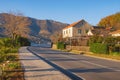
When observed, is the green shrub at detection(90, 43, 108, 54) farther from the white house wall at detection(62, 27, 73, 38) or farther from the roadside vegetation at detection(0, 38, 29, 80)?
the white house wall at detection(62, 27, 73, 38)

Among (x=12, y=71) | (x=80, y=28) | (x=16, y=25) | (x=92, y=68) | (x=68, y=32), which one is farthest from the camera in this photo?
(x=68, y=32)

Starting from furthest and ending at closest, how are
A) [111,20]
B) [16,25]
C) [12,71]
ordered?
[111,20], [16,25], [12,71]

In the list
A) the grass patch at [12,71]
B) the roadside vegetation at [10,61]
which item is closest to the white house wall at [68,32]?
the roadside vegetation at [10,61]

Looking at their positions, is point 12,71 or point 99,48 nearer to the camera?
point 12,71

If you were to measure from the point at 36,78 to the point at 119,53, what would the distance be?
2817cm

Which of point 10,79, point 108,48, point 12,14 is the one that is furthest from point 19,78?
point 12,14

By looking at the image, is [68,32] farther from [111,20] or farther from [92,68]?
[92,68]

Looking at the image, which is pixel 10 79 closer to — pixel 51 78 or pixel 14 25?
pixel 51 78

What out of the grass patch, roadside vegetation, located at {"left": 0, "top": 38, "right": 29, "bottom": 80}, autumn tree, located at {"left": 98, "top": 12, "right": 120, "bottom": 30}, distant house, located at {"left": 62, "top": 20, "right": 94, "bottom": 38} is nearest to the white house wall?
distant house, located at {"left": 62, "top": 20, "right": 94, "bottom": 38}

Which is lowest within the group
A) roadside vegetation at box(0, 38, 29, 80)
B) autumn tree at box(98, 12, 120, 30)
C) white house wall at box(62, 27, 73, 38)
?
roadside vegetation at box(0, 38, 29, 80)

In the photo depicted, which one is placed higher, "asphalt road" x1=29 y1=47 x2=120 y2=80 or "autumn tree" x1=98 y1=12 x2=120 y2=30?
"autumn tree" x1=98 y1=12 x2=120 y2=30

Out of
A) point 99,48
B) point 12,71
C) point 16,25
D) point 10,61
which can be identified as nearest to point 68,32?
point 16,25

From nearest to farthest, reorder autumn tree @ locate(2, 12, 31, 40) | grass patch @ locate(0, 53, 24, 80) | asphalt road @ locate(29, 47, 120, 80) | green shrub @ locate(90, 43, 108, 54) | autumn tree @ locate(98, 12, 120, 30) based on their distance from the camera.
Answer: grass patch @ locate(0, 53, 24, 80) < asphalt road @ locate(29, 47, 120, 80) < green shrub @ locate(90, 43, 108, 54) < autumn tree @ locate(2, 12, 31, 40) < autumn tree @ locate(98, 12, 120, 30)

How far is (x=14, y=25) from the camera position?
87.1 metres
